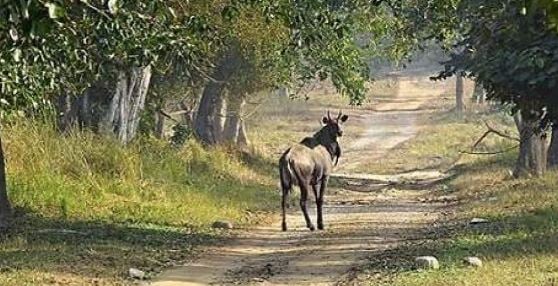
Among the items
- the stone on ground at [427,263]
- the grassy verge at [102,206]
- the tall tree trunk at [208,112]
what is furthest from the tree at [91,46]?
the tall tree trunk at [208,112]

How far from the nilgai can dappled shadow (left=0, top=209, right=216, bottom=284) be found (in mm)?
2186

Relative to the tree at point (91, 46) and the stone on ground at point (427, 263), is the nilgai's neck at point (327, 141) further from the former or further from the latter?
the stone on ground at point (427, 263)

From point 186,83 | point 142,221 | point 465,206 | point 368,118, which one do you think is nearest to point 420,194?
point 465,206

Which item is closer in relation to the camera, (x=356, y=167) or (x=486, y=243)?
(x=486, y=243)

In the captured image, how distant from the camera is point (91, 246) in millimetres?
14484

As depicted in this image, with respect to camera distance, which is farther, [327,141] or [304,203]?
[327,141]

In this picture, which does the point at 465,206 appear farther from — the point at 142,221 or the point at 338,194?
the point at 142,221

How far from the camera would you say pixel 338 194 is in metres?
29.1

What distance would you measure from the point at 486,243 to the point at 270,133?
40739 mm

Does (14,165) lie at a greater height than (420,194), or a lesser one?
greater

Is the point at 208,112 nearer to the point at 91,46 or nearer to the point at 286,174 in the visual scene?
the point at 286,174

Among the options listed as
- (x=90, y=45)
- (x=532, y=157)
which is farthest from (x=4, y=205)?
(x=532, y=157)

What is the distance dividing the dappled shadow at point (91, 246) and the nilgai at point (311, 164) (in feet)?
7.17

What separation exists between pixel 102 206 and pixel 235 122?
23000 mm
